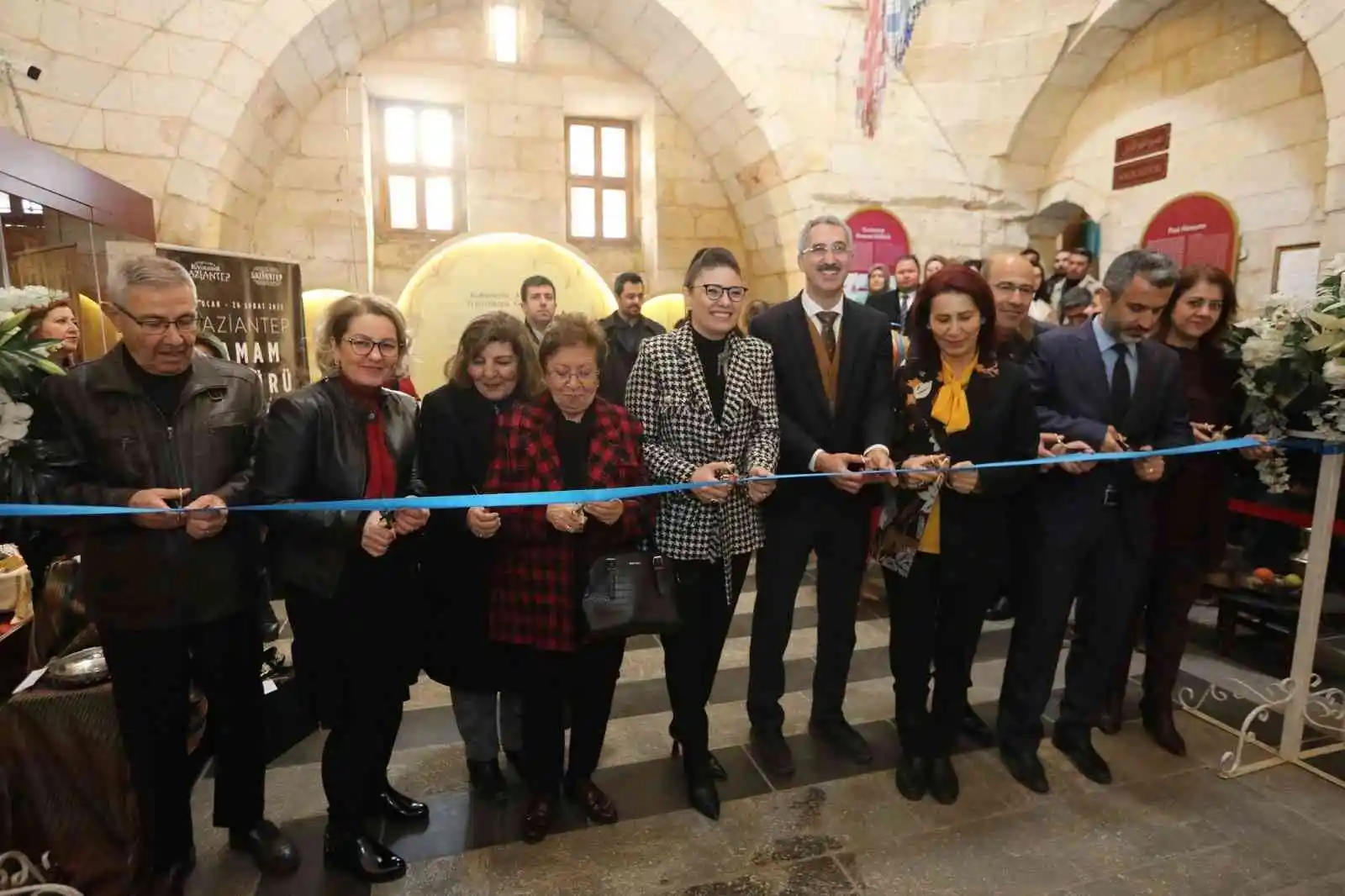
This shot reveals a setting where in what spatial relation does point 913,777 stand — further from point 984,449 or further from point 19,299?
point 19,299

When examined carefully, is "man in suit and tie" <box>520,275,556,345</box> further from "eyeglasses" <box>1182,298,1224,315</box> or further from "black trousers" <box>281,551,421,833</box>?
"eyeglasses" <box>1182,298,1224,315</box>

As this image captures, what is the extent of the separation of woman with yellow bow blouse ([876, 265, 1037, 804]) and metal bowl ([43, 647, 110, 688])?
2.49 metres

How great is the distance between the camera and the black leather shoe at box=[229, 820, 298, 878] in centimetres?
221

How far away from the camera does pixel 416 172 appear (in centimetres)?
811

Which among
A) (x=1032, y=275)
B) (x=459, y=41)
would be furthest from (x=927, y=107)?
(x=1032, y=275)

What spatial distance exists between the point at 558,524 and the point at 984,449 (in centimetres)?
144

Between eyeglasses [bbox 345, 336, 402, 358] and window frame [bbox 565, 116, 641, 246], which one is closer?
eyeglasses [bbox 345, 336, 402, 358]

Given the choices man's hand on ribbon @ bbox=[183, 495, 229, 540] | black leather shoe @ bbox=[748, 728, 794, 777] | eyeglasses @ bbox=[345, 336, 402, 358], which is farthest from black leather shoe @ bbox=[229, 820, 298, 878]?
black leather shoe @ bbox=[748, 728, 794, 777]

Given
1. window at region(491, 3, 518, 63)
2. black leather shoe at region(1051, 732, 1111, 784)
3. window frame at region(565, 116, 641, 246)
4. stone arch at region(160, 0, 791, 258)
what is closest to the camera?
black leather shoe at region(1051, 732, 1111, 784)

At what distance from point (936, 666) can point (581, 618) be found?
131cm

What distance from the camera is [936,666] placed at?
2654 mm

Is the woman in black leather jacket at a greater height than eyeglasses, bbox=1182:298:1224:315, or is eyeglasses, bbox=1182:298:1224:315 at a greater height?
eyeglasses, bbox=1182:298:1224:315

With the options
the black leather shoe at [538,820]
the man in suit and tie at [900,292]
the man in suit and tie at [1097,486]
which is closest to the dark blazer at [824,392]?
the man in suit and tie at [1097,486]

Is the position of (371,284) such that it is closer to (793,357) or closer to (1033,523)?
(793,357)
